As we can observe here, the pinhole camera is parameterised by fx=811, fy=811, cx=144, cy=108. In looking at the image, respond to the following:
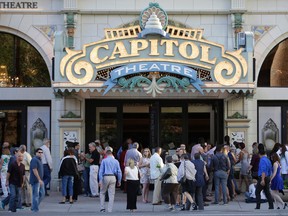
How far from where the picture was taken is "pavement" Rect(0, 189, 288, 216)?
2128 cm

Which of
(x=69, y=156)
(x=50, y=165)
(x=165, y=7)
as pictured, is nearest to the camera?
(x=69, y=156)

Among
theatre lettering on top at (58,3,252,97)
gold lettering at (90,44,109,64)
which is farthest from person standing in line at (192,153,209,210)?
gold lettering at (90,44,109,64)

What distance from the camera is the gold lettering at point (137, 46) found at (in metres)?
24.6

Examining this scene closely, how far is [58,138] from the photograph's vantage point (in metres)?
27.7

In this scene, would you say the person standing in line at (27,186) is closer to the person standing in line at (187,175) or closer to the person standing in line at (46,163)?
the person standing in line at (46,163)

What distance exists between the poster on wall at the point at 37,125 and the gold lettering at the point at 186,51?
20.0ft

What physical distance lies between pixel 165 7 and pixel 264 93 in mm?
4550

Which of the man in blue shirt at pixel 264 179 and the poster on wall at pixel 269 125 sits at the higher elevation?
the poster on wall at pixel 269 125

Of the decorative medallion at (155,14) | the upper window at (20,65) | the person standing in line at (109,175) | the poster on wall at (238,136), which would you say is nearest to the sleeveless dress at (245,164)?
the poster on wall at (238,136)

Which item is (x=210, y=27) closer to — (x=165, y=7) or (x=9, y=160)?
(x=165, y=7)

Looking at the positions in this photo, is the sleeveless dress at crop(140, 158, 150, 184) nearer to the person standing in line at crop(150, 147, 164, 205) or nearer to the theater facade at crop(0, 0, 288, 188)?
the person standing in line at crop(150, 147, 164, 205)

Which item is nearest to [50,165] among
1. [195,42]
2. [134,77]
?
[134,77]

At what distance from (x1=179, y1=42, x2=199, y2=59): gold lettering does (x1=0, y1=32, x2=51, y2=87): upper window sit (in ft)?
19.0

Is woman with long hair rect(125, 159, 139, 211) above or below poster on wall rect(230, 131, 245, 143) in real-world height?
below
